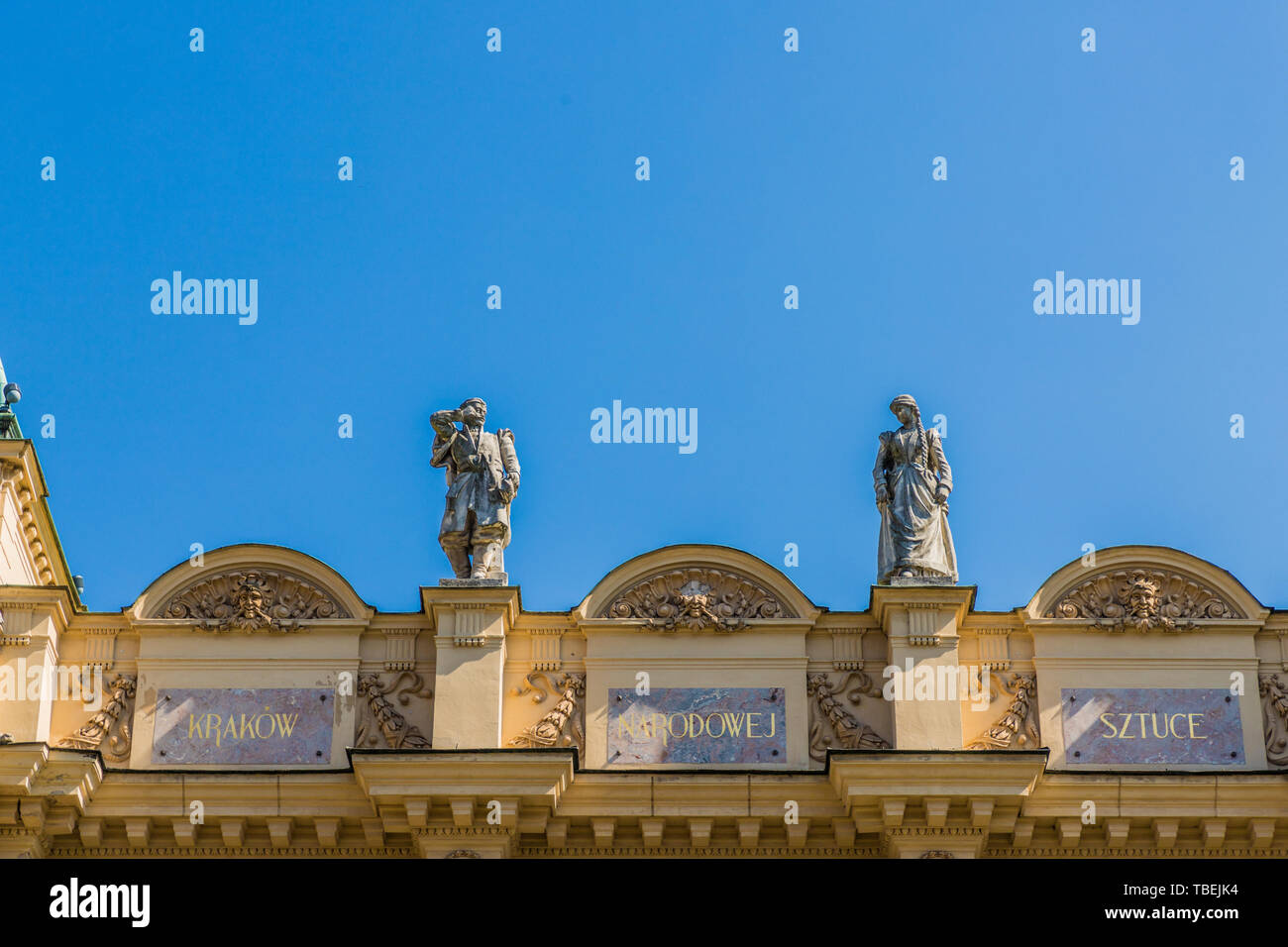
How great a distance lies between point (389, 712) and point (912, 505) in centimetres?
593

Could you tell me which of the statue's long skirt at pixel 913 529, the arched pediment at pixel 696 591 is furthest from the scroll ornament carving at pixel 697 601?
the statue's long skirt at pixel 913 529

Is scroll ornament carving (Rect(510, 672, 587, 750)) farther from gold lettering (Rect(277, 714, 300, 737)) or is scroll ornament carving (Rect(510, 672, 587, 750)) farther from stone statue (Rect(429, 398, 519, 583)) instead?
gold lettering (Rect(277, 714, 300, 737))

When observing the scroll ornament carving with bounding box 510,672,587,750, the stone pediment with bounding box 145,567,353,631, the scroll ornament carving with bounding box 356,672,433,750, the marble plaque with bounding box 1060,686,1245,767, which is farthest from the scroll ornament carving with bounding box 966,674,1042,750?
the stone pediment with bounding box 145,567,353,631

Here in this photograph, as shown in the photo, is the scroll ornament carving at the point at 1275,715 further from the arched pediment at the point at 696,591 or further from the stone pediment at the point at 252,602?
the stone pediment at the point at 252,602

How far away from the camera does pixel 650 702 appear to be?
22.7 m

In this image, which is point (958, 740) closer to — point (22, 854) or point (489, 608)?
point (489, 608)

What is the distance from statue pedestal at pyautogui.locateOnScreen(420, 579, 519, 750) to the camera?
22219 mm

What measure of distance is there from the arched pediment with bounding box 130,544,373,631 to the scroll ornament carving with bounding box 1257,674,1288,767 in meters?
9.38

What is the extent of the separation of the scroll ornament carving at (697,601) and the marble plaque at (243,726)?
10.6ft

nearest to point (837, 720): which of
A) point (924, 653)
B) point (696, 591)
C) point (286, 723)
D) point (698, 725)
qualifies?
point (924, 653)

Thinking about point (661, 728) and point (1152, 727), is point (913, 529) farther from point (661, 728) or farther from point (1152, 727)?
point (661, 728)

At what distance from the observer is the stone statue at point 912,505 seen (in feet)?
75.6
